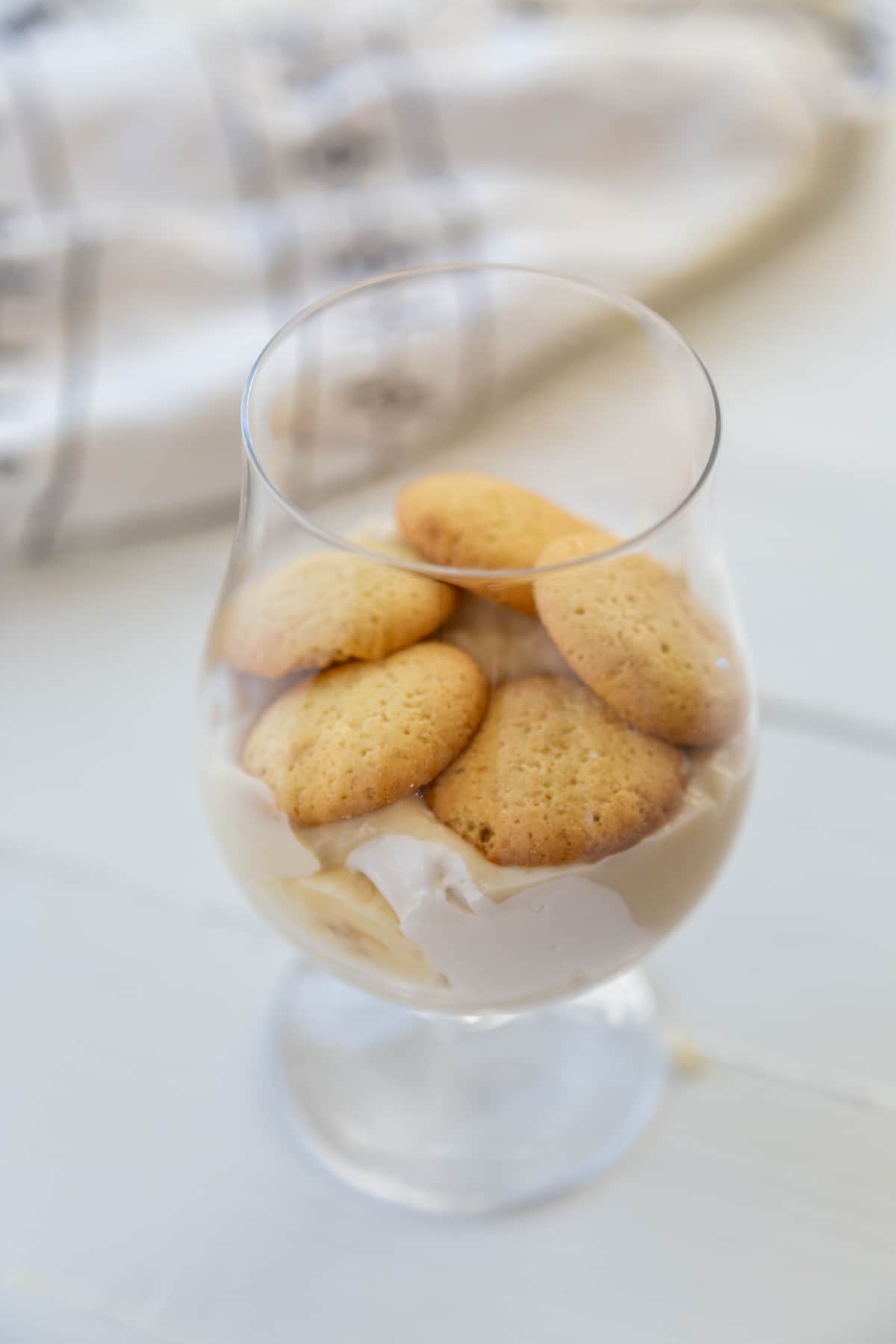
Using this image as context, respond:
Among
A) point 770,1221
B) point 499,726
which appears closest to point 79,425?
point 499,726

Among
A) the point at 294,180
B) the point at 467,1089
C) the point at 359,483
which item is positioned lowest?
the point at 467,1089

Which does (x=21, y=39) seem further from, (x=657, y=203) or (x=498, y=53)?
(x=657, y=203)

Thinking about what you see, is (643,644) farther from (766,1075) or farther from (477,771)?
(766,1075)

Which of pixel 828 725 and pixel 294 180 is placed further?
pixel 294 180

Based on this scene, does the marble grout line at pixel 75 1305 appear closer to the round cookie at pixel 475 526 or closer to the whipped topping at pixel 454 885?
the whipped topping at pixel 454 885

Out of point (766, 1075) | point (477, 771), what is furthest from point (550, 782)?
point (766, 1075)

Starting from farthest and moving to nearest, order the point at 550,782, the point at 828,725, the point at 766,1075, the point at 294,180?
the point at 294,180, the point at 828,725, the point at 766,1075, the point at 550,782

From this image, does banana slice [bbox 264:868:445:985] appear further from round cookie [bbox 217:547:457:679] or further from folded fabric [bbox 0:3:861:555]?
folded fabric [bbox 0:3:861:555]
